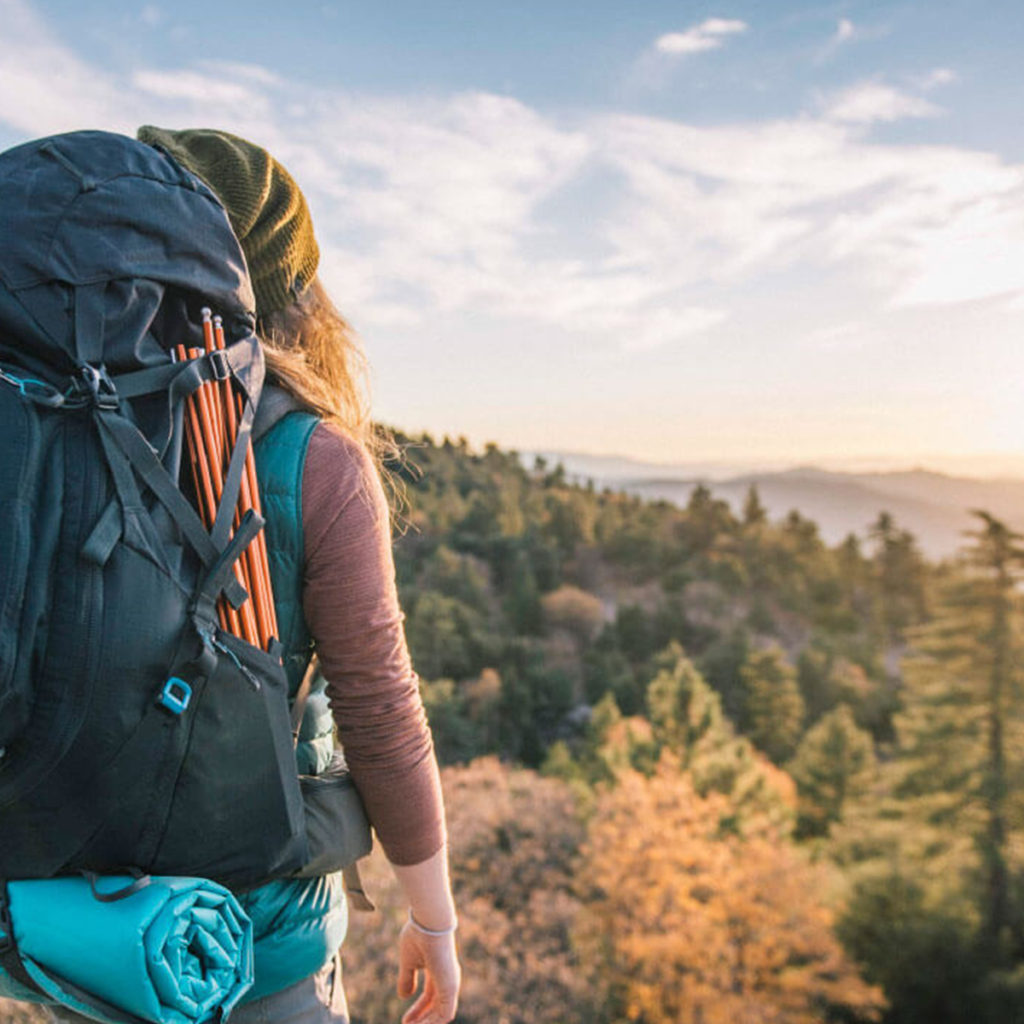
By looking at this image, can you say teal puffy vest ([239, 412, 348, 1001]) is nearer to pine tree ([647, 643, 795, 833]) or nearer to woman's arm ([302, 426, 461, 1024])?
woman's arm ([302, 426, 461, 1024])

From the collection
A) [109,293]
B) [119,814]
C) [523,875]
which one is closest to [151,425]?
[109,293]

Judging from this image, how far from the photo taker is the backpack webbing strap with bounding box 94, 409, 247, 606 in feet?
2.72

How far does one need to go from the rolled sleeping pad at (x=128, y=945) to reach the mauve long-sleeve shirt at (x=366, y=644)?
0.25 meters

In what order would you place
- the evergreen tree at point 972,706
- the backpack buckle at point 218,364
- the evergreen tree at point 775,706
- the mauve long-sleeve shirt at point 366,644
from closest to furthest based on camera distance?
the backpack buckle at point 218,364 < the mauve long-sleeve shirt at point 366,644 < the evergreen tree at point 972,706 < the evergreen tree at point 775,706

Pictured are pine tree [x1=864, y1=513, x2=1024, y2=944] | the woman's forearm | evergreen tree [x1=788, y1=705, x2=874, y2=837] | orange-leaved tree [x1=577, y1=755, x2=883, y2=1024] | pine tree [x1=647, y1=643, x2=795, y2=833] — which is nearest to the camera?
the woman's forearm

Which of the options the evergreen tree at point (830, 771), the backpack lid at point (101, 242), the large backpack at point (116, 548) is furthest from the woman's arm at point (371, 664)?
the evergreen tree at point (830, 771)

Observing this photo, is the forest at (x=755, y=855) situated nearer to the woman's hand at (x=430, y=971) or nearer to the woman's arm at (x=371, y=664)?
the woman's hand at (x=430, y=971)

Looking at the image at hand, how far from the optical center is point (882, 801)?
74.2 ft

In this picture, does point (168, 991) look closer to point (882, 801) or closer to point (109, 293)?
point (109, 293)

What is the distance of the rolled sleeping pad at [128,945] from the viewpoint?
2.80 feet

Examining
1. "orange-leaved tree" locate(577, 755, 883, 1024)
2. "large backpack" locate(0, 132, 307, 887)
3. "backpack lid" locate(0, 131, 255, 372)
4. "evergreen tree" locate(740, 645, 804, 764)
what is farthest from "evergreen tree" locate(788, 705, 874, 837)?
"backpack lid" locate(0, 131, 255, 372)

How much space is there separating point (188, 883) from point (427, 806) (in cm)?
32

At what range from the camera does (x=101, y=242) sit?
0.86 meters

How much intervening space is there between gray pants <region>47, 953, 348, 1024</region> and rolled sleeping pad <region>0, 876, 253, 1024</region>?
0.22 metres
